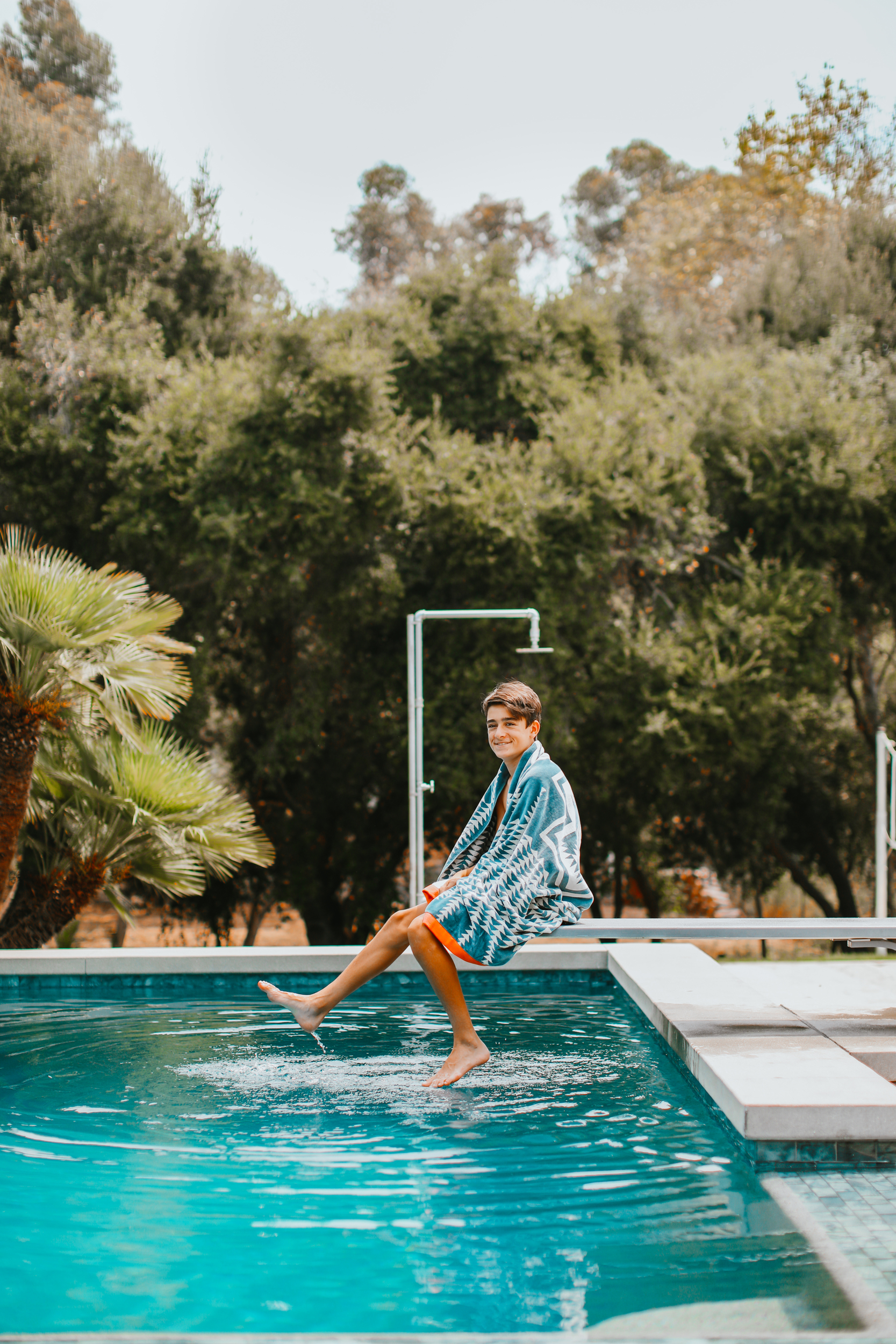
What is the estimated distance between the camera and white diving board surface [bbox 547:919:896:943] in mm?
4180

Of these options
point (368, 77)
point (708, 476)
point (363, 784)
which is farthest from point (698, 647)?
point (368, 77)

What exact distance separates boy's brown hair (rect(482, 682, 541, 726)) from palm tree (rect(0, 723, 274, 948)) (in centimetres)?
315

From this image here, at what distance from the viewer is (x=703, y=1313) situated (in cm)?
202

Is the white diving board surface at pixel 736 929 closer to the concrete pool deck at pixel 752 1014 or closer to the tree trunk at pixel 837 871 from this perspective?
the concrete pool deck at pixel 752 1014

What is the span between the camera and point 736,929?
440 centimetres

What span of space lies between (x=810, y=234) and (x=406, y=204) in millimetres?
14174

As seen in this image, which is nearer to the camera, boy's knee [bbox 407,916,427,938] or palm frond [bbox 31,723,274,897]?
boy's knee [bbox 407,916,427,938]

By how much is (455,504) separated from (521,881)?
6.57 m

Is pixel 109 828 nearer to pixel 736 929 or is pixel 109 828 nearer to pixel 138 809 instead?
pixel 138 809

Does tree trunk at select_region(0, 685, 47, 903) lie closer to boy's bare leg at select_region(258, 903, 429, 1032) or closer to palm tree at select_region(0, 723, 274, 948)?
palm tree at select_region(0, 723, 274, 948)

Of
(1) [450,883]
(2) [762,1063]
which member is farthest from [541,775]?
(2) [762,1063]

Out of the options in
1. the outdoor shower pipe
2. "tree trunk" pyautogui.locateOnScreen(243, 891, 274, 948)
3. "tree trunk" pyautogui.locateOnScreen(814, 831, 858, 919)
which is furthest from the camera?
"tree trunk" pyautogui.locateOnScreen(814, 831, 858, 919)

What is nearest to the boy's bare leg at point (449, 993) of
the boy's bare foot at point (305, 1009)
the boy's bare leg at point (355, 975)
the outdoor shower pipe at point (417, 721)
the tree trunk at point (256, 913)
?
the boy's bare leg at point (355, 975)

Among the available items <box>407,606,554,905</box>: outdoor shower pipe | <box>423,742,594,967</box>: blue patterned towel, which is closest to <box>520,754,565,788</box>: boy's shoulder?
<box>423,742,594,967</box>: blue patterned towel
